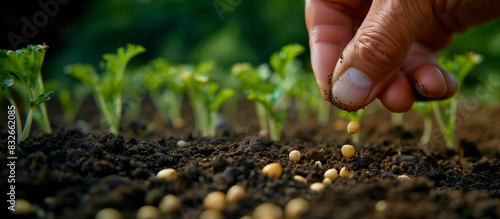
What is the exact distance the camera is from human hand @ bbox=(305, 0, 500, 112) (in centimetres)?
175

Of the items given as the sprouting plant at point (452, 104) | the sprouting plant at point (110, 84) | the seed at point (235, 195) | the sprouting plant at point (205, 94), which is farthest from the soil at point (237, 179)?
the sprouting plant at point (110, 84)

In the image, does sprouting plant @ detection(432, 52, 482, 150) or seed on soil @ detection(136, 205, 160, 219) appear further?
sprouting plant @ detection(432, 52, 482, 150)

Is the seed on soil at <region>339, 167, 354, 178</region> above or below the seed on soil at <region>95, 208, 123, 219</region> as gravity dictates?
below

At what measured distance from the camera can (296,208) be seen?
1.31 meters

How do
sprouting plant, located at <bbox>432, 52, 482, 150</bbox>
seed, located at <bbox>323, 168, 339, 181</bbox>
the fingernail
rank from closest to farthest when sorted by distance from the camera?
1. seed, located at <bbox>323, 168, 339, 181</bbox>
2. the fingernail
3. sprouting plant, located at <bbox>432, 52, 482, 150</bbox>

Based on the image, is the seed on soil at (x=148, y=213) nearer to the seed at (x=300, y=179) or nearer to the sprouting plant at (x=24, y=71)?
the seed at (x=300, y=179)

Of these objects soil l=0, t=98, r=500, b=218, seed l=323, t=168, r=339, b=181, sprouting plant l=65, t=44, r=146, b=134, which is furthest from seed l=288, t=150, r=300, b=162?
sprouting plant l=65, t=44, r=146, b=134

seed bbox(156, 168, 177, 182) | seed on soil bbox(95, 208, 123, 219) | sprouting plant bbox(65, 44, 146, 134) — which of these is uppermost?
sprouting plant bbox(65, 44, 146, 134)

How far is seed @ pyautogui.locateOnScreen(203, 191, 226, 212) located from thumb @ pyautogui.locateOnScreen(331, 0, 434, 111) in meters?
0.79

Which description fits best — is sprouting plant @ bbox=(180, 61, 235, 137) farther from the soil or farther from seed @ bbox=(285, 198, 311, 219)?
seed @ bbox=(285, 198, 311, 219)

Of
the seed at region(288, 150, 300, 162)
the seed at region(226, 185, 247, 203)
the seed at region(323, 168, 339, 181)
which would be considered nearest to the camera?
the seed at region(226, 185, 247, 203)

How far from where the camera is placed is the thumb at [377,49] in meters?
1.73

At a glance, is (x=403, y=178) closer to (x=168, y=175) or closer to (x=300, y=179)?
(x=300, y=179)

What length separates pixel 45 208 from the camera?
1.40m
